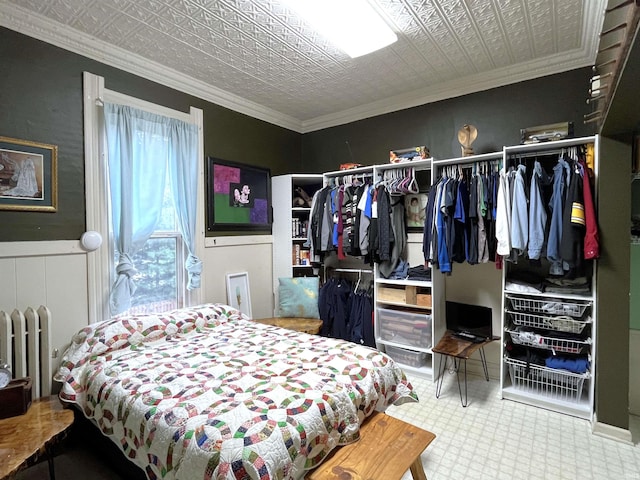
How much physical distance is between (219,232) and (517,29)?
2882 mm

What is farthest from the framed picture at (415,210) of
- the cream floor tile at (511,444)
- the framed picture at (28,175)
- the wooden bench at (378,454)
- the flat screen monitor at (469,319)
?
the framed picture at (28,175)

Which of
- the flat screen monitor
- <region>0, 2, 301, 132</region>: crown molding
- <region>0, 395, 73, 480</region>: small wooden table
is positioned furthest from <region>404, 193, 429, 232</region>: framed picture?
<region>0, 395, 73, 480</region>: small wooden table

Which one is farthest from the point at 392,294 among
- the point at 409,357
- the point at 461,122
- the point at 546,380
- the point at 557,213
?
the point at 461,122

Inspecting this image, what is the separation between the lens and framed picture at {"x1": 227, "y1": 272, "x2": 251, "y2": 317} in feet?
10.8

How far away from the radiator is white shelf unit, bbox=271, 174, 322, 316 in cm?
204

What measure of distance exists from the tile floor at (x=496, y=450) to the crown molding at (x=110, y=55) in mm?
2543

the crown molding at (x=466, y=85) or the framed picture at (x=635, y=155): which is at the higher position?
the crown molding at (x=466, y=85)

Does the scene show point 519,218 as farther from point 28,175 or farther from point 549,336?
point 28,175

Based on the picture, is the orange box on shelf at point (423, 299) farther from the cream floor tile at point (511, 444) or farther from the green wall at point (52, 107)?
the green wall at point (52, 107)

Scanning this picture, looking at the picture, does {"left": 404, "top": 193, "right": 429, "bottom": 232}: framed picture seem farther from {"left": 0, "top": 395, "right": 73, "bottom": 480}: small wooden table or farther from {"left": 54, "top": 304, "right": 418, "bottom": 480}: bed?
{"left": 0, "top": 395, "right": 73, "bottom": 480}: small wooden table

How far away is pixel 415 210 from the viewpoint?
3375mm

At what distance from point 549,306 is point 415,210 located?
141 cm

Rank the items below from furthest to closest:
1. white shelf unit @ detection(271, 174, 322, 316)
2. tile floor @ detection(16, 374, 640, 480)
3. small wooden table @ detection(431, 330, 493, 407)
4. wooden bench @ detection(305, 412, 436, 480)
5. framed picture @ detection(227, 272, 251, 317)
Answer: white shelf unit @ detection(271, 174, 322, 316), framed picture @ detection(227, 272, 251, 317), small wooden table @ detection(431, 330, 493, 407), tile floor @ detection(16, 374, 640, 480), wooden bench @ detection(305, 412, 436, 480)

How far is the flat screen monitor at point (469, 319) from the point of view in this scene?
2914 millimetres
